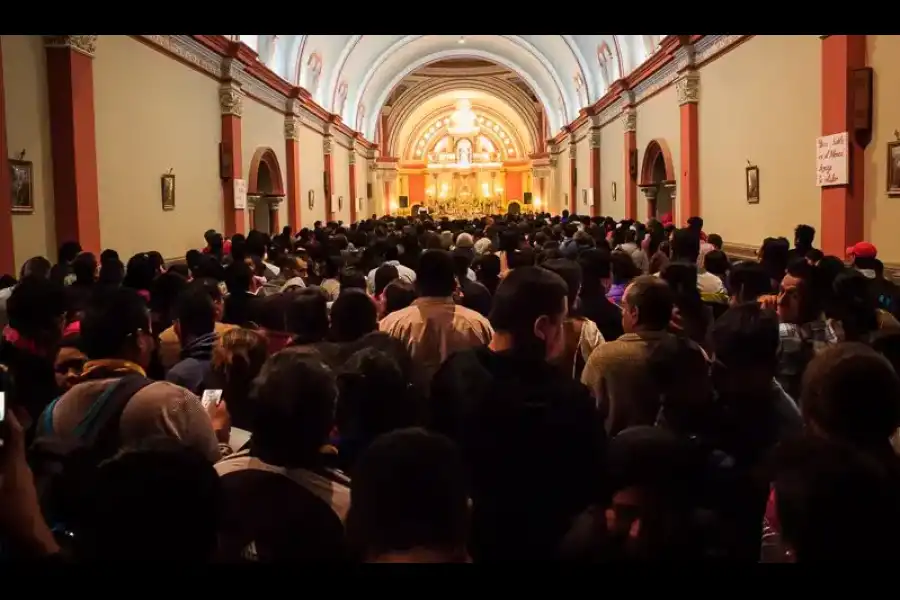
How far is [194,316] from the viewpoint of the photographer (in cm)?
422

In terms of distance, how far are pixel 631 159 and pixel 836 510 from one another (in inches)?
706

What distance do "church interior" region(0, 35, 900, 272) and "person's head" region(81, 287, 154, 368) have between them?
560 cm

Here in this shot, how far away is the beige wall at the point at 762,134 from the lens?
32.7ft

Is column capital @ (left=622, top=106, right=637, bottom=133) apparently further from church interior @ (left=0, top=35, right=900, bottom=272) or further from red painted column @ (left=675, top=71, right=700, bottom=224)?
red painted column @ (left=675, top=71, right=700, bottom=224)

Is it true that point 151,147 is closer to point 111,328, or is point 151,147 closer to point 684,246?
point 684,246

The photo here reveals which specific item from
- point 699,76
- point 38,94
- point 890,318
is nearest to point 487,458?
point 890,318

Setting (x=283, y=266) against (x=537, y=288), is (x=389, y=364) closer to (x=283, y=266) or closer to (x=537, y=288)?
(x=537, y=288)

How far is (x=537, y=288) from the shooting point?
2.96m

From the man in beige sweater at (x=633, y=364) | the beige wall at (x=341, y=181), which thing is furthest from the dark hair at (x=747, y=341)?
the beige wall at (x=341, y=181)

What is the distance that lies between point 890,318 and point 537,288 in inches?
94.8

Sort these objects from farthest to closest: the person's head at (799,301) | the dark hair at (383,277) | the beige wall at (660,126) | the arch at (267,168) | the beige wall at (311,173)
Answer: the beige wall at (311,173)
the arch at (267,168)
the beige wall at (660,126)
the dark hair at (383,277)
the person's head at (799,301)

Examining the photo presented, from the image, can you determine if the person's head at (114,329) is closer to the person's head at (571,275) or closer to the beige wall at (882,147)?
the person's head at (571,275)

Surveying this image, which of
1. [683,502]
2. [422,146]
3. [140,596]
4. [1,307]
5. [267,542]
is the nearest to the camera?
[140,596]

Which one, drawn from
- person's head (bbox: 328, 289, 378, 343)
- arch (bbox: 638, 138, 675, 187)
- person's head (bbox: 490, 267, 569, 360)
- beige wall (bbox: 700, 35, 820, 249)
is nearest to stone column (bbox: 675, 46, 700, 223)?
beige wall (bbox: 700, 35, 820, 249)
